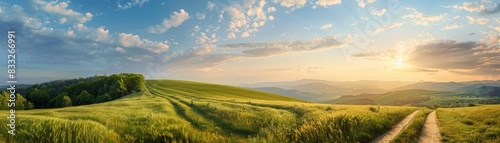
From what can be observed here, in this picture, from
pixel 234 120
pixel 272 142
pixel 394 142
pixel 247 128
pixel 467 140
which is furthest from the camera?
pixel 234 120

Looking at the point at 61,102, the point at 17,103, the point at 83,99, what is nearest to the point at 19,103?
the point at 17,103

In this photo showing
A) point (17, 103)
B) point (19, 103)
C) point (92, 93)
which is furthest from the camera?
point (92, 93)

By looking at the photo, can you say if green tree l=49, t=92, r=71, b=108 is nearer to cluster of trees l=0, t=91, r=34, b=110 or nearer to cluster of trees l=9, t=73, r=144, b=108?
cluster of trees l=9, t=73, r=144, b=108

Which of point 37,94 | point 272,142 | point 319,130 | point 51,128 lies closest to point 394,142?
point 319,130

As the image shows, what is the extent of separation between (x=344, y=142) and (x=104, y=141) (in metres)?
11.9

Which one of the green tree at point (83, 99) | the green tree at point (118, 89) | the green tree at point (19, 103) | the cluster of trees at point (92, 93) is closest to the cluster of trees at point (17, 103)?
the green tree at point (19, 103)

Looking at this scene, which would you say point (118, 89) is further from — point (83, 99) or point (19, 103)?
point (19, 103)

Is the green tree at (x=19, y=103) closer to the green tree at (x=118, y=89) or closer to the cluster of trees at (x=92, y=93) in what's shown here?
the cluster of trees at (x=92, y=93)

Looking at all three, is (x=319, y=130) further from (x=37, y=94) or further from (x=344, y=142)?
(x=37, y=94)

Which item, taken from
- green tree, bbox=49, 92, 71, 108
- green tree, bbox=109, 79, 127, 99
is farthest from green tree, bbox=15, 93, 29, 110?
green tree, bbox=109, 79, 127, 99

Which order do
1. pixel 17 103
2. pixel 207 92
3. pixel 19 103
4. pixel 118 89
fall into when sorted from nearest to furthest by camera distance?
pixel 118 89 < pixel 17 103 < pixel 19 103 < pixel 207 92

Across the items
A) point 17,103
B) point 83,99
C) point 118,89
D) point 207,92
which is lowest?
point 17,103

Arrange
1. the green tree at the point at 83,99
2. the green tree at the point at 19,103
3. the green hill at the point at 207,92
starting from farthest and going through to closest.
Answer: the green tree at the point at 83,99 < the green tree at the point at 19,103 < the green hill at the point at 207,92

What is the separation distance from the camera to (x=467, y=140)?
1855 centimetres
